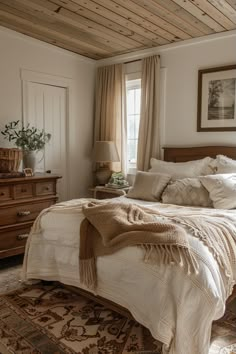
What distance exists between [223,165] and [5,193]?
2.24 metres

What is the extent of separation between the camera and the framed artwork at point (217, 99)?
3.59m

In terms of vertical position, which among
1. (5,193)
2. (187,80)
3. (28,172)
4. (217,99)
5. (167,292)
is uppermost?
(187,80)

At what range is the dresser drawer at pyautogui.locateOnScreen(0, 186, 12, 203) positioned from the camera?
311 centimetres

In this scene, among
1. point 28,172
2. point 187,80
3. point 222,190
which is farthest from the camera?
point 187,80

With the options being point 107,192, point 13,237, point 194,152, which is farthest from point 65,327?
point 194,152

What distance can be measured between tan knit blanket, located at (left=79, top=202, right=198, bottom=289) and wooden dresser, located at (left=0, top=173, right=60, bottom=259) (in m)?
1.17

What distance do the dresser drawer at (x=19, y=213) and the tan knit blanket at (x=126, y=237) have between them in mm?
1168

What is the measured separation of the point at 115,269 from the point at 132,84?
3108 millimetres

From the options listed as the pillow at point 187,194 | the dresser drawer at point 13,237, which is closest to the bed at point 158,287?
the pillow at point 187,194

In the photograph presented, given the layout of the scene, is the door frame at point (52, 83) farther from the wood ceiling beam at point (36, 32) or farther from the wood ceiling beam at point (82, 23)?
the wood ceiling beam at point (82, 23)

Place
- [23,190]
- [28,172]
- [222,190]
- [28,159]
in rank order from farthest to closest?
[28,159]
[28,172]
[23,190]
[222,190]

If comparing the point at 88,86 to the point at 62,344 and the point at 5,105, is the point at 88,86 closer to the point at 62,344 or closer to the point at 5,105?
the point at 5,105

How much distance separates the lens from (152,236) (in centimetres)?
182

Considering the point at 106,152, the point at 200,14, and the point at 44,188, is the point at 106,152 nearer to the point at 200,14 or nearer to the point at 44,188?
the point at 44,188
